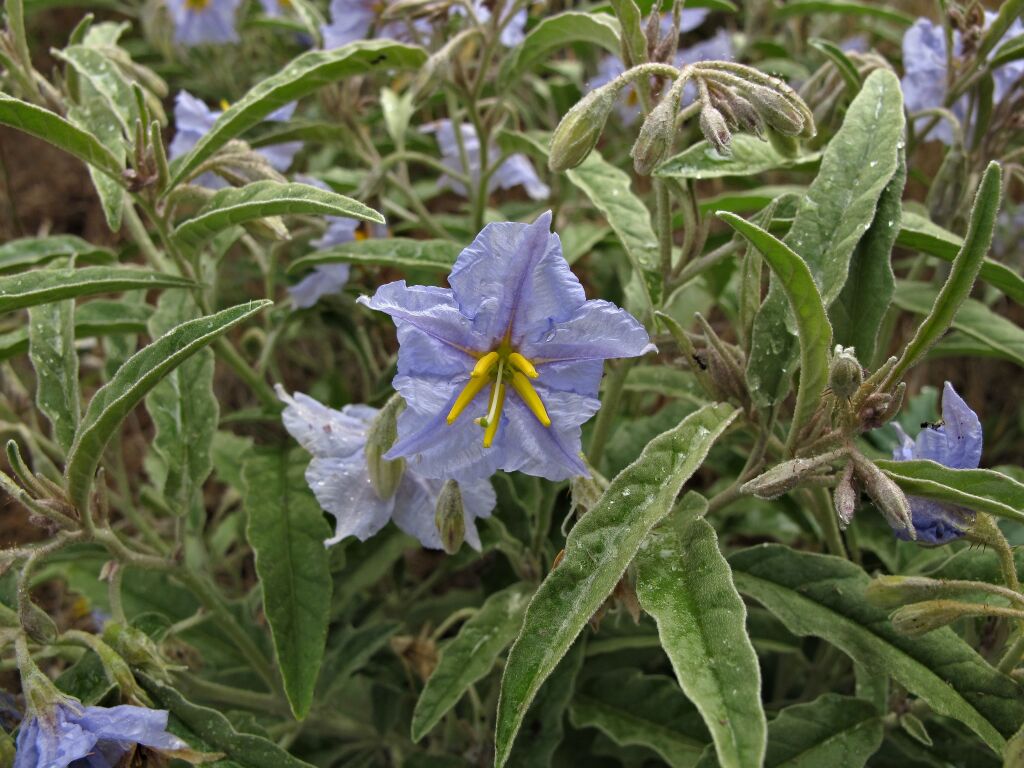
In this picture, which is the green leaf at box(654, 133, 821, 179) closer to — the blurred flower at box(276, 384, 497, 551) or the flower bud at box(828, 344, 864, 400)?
the flower bud at box(828, 344, 864, 400)

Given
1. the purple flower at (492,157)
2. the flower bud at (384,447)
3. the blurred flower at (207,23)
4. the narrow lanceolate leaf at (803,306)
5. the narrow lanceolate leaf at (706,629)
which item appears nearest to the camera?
the narrow lanceolate leaf at (706,629)

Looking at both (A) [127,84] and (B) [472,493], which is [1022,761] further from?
(A) [127,84]

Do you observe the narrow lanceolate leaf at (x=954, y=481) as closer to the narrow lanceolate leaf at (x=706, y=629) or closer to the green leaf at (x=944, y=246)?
the narrow lanceolate leaf at (x=706, y=629)

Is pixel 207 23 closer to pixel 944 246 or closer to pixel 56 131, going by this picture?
pixel 56 131

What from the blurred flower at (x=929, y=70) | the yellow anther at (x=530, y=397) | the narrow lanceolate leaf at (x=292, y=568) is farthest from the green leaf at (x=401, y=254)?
the blurred flower at (x=929, y=70)

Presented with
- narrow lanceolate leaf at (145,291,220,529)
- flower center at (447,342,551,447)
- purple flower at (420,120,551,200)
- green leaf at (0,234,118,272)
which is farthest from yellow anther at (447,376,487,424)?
purple flower at (420,120,551,200)

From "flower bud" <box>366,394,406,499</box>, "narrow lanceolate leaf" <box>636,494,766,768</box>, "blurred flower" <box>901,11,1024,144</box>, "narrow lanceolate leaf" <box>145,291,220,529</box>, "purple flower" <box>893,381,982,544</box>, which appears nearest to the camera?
"narrow lanceolate leaf" <box>636,494,766,768</box>

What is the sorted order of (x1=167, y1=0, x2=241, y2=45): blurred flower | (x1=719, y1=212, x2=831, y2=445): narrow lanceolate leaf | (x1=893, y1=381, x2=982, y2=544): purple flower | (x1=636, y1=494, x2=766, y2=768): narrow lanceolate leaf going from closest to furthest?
(x1=636, y1=494, x2=766, y2=768): narrow lanceolate leaf
(x1=719, y1=212, x2=831, y2=445): narrow lanceolate leaf
(x1=893, y1=381, x2=982, y2=544): purple flower
(x1=167, y1=0, x2=241, y2=45): blurred flower
